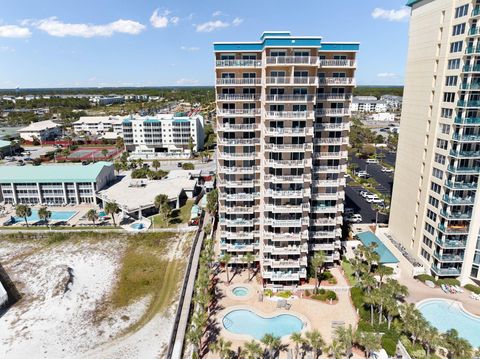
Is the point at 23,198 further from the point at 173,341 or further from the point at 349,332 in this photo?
the point at 349,332

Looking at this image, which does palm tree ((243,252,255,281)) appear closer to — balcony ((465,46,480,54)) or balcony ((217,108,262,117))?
balcony ((217,108,262,117))

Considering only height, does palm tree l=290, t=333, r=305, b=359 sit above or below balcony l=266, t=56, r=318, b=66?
below

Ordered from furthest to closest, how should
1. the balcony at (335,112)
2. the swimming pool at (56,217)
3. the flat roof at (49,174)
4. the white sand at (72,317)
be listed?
the flat roof at (49,174)
the swimming pool at (56,217)
the balcony at (335,112)
the white sand at (72,317)

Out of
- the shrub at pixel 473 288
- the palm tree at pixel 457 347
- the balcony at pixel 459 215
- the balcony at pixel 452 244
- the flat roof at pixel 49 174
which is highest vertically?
the balcony at pixel 459 215

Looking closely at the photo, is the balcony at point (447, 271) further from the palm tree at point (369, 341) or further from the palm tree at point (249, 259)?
the palm tree at point (249, 259)

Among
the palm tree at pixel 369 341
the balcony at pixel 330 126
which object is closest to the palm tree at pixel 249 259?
the palm tree at pixel 369 341

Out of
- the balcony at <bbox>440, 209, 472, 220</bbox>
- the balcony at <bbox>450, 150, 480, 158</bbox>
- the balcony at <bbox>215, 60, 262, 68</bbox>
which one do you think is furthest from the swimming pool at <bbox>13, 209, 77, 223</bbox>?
the balcony at <bbox>450, 150, 480, 158</bbox>
